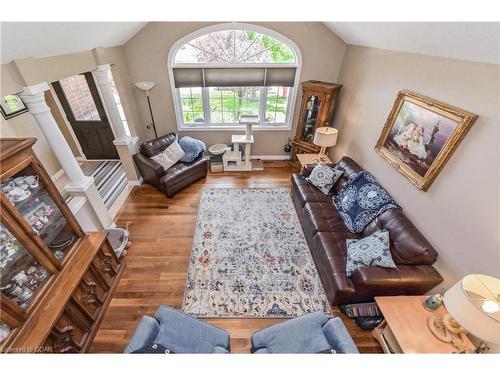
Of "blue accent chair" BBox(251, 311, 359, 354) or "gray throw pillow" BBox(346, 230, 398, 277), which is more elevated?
"gray throw pillow" BBox(346, 230, 398, 277)

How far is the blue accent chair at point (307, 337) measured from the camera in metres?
1.64

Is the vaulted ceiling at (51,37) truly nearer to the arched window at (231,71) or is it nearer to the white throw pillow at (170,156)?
the arched window at (231,71)

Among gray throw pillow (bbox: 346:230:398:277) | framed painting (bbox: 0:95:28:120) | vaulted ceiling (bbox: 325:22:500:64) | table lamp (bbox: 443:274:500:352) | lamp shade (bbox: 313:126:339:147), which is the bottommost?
gray throw pillow (bbox: 346:230:398:277)

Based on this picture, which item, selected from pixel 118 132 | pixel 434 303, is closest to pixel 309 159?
pixel 434 303

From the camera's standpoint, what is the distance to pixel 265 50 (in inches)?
161

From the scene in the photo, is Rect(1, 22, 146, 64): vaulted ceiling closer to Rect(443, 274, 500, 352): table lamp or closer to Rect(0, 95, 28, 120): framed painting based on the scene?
Rect(0, 95, 28, 120): framed painting

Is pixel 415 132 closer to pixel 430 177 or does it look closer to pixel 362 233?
pixel 430 177

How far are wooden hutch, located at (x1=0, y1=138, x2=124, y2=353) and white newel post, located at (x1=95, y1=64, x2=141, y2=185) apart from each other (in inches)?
82.9

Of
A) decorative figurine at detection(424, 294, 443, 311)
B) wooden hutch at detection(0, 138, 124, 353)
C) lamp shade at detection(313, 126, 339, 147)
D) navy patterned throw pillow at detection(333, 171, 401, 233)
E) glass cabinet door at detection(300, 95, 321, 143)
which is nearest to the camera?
wooden hutch at detection(0, 138, 124, 353)

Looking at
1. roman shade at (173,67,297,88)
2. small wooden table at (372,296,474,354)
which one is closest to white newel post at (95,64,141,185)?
roman shade at (173,67,297,88)

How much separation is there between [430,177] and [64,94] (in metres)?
6.14

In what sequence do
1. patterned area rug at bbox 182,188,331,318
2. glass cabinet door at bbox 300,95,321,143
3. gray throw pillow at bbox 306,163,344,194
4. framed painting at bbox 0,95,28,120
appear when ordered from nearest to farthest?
patterned area rug at bbox 182,188,331,318 < framed painting at bbox 0,95,28,120 < gray throw pillow at bbox 306,163,344,194 < glass cabinet door at bbox 300,95,321,143

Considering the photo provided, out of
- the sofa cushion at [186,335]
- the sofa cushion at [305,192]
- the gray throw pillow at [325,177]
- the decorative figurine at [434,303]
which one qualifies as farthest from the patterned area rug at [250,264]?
the decorative figurine at [434,303]

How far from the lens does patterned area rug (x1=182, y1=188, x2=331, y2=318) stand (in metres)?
2.45
